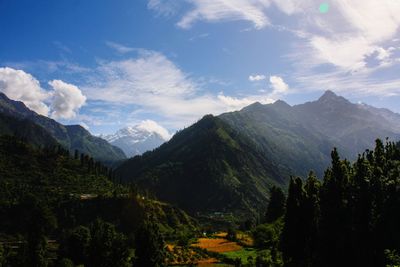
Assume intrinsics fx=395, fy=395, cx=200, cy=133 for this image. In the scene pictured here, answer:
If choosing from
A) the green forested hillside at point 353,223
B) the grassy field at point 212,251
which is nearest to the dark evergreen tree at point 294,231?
the green forested hillside at point 353,223

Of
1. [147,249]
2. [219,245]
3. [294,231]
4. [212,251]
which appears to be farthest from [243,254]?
[294,231]

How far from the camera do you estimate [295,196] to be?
63.7 metres

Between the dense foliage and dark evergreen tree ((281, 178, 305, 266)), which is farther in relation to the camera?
dark evergreen tree ((281, 178, 305, 266))

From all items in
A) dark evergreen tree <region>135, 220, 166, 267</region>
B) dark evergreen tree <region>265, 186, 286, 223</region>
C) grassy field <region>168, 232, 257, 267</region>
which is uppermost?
dark evergreen tree <region>265, 186, 286, 223</region>

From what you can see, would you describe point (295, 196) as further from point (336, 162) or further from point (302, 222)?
point (336, 162)

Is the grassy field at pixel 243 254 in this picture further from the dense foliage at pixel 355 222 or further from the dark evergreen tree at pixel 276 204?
the dense foliage at pixel 355 222

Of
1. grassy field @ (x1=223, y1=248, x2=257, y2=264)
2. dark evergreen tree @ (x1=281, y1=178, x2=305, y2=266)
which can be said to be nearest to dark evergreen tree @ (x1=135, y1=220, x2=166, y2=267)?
dark evergreen tree @ (x1=281, y1=178, x2=305, y2=266)

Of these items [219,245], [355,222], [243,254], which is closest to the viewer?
[355,222]

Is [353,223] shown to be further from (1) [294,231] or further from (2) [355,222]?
(1) [294,231]

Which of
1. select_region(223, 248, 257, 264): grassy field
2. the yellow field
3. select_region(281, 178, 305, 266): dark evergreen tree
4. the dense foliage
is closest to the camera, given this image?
the dense foliage

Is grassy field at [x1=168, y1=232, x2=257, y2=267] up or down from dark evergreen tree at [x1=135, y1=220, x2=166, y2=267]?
down

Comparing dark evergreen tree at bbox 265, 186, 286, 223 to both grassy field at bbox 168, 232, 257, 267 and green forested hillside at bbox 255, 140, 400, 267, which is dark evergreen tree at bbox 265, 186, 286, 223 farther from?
green forested hillside at bbox 255, 140, 400, 267

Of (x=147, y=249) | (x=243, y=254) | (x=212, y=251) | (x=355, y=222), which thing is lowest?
(x=212, y=251)

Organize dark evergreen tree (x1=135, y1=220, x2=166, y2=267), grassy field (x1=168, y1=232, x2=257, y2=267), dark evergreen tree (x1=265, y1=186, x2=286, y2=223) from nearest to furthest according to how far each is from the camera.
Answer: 1. dark evergreen tree (x1=135, y1=220, x2=166, y2=267)
2. grassy field (x1=168, y1=232, x2=257, y2=267)
3. dark evergreen tree (x1=265, y1=186, x2=286, y2=223)
